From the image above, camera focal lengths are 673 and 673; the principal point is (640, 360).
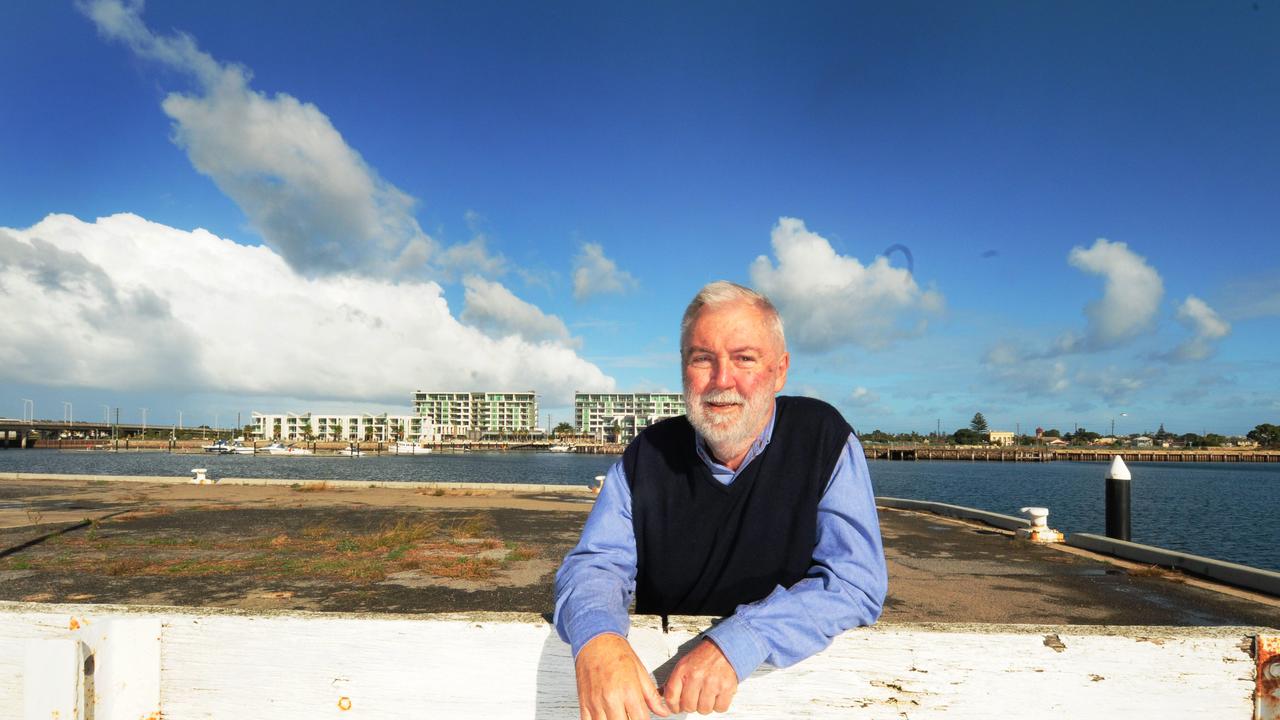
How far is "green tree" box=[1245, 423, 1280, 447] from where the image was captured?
585 ft

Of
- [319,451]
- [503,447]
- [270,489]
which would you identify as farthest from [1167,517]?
[503,447]

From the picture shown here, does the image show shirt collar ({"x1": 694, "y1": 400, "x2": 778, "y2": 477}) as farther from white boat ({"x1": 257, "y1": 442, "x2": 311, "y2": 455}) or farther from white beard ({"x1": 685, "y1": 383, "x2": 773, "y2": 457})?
white boat ({"x1": 257, "y1": 442, "x2": 311, "y2": 455})

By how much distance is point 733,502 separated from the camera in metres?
2.01

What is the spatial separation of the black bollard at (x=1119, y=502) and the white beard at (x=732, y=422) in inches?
461

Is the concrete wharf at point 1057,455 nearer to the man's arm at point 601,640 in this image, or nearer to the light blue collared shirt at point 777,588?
the light blue collared shirt at point 777,588

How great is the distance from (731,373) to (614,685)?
973mm

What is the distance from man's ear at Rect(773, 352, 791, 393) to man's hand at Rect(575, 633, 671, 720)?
3.26 ft

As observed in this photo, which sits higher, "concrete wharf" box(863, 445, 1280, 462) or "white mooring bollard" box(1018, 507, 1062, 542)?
"white mooring bollard" box(1018, 507, 1062, 542)

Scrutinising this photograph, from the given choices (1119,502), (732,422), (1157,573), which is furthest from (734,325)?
(1119,502)

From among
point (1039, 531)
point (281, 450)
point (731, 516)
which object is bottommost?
point (281, 450)

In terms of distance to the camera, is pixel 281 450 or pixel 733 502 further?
pixel 281 450

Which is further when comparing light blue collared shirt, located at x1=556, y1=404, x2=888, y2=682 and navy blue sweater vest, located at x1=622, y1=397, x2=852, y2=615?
navy blue sweater vest, located at x1=622, y1=397, x2=852, y2=615

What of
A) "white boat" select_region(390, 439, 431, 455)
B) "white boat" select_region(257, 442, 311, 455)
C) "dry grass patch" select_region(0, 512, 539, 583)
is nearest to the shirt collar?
"dry grass patch" select_region(0, 512, 539, 583)

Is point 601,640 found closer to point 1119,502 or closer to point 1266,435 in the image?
point 1119,502
